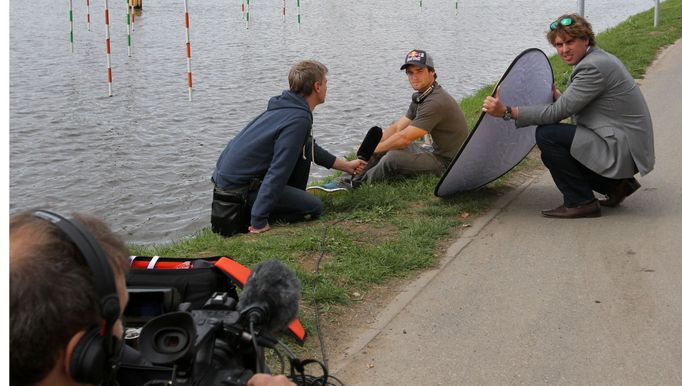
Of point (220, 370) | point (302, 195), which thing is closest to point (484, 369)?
point (220, 370)

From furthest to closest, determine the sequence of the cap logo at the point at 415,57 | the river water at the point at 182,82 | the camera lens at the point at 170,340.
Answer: the river water at the point at 182,82 → the cap logo at the point at 415,57 → the camera lens at the point at 170,340

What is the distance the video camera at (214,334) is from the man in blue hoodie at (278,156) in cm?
395

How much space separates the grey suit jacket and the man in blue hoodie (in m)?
1.71

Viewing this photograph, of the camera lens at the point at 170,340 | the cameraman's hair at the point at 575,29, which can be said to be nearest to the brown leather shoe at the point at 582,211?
the cameraman's hair at the point at 575,29

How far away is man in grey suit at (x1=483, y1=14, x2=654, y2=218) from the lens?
6195 mm

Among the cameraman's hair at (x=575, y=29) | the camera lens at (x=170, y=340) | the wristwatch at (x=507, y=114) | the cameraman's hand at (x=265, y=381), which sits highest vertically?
the cameraman's hair at (x=575, y=29)

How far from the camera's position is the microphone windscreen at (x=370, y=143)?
7672mm

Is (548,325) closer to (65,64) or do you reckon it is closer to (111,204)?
(111,204)

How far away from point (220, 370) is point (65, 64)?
61.6 feet

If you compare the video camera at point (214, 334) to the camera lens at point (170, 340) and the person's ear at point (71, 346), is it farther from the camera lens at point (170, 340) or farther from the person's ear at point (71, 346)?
the person's ear at point (71, 346)

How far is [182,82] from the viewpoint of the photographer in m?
18.4

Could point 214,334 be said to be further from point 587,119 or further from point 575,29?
point 587,119

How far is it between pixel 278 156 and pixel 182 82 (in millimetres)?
12107

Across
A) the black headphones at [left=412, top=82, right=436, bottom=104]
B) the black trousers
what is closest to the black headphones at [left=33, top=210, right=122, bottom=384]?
the black trousers
